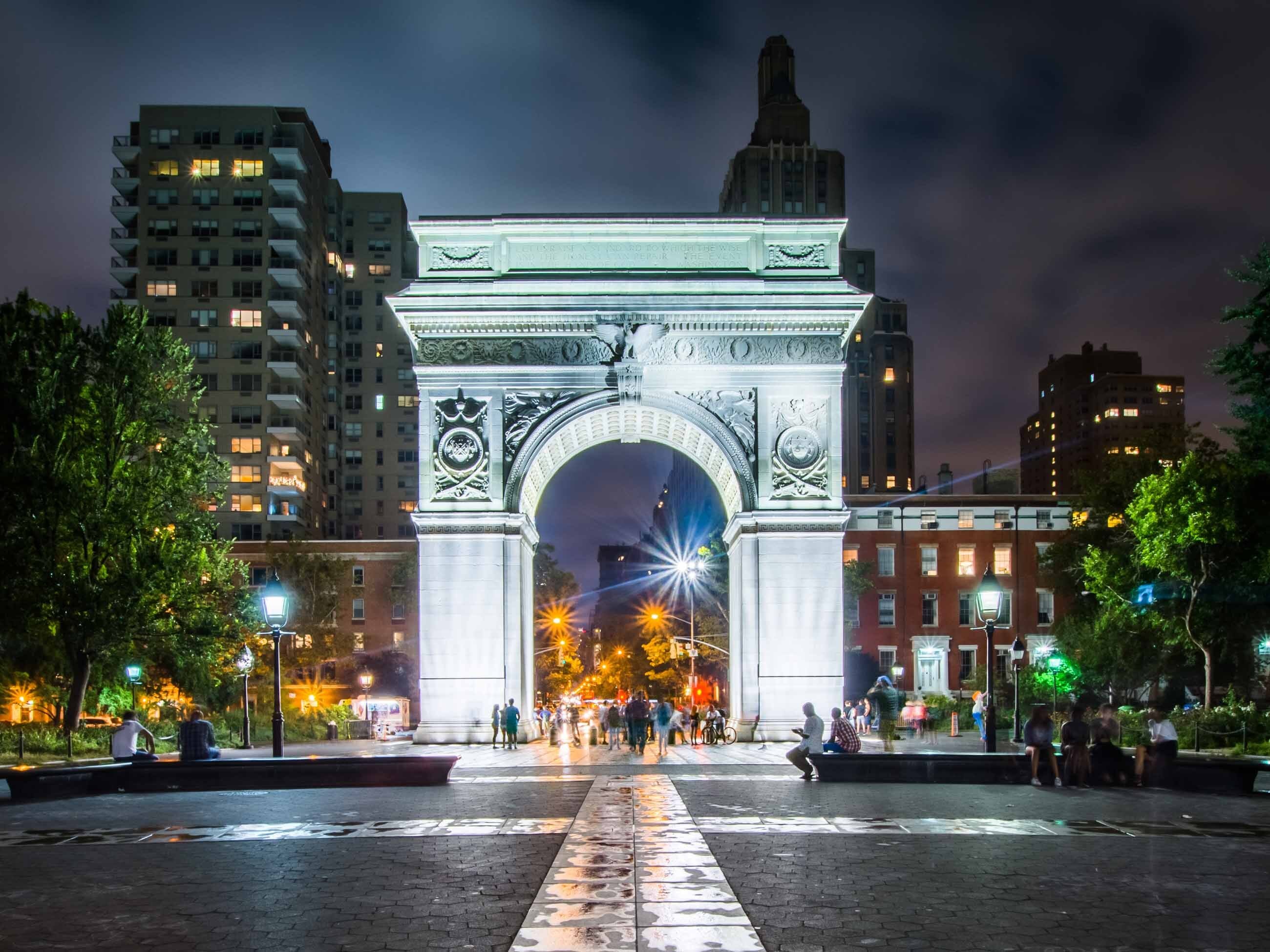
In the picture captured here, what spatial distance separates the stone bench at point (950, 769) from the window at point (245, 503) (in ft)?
219

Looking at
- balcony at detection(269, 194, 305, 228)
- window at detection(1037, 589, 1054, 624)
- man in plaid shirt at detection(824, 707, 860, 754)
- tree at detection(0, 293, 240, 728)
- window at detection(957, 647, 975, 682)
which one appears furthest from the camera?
balcony at detection(269, 194, 305, 228)

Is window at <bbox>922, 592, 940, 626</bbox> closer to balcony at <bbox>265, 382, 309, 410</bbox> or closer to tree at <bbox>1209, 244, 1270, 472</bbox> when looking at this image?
tree at <bbox>1209, 244, 1270, 472</bbox>

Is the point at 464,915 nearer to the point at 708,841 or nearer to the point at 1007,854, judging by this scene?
the point at 708,841

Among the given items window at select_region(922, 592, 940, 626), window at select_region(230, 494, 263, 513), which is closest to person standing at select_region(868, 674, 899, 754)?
window at select_region(922, 592, 940, 626)

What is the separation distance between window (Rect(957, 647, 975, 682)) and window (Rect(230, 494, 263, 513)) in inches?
1804

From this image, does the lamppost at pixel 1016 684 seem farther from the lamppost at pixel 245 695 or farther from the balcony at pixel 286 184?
the balcony at pixel 286 184

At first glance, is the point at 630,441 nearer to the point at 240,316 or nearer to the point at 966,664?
the point at 966,664

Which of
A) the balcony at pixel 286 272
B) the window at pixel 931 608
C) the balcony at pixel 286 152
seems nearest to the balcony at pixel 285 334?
the balcony at pixel 286 272

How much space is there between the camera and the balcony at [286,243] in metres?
82.6

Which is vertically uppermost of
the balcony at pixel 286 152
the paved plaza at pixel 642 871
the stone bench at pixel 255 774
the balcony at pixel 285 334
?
the balcony at pixel 286 152

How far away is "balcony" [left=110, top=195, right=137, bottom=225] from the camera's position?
83.1m

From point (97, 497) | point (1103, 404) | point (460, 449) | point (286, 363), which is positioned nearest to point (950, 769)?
point (460, 449)

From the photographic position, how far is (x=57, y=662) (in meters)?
36.4

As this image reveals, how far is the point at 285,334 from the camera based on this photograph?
83.0m
